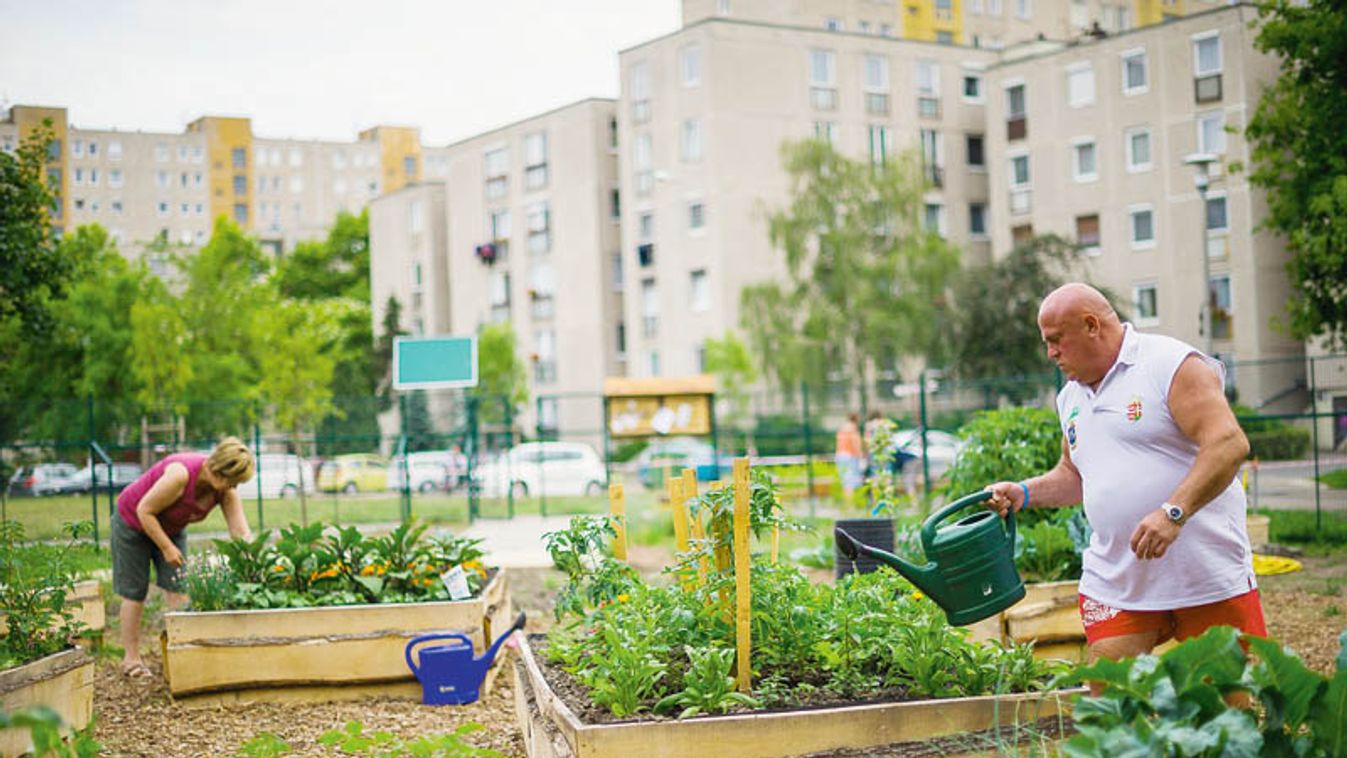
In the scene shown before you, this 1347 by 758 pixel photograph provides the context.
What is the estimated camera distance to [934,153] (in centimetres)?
5050

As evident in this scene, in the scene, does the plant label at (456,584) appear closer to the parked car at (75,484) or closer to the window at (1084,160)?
the parked car at (75,484)

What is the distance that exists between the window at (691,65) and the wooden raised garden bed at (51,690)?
139ft

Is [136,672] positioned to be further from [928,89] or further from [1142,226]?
[928,89]

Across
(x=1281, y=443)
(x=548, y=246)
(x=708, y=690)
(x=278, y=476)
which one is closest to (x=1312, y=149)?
(x=1281, y=443)

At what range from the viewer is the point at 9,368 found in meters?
30.9

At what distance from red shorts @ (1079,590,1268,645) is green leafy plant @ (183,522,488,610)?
471cm

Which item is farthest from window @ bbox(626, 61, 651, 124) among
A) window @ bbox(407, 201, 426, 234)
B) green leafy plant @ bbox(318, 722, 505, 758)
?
green leafy plant @ bbox(318, 722, 505, 758)

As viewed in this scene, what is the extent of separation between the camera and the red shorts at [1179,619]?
4.36 m

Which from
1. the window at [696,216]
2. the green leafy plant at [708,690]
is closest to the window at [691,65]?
the window at [696,216]

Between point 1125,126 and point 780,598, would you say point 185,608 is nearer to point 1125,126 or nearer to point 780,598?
point 780,598

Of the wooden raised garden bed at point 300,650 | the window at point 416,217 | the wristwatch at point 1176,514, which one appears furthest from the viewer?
the window at point 416,217

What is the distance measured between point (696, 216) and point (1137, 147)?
14.3 meters

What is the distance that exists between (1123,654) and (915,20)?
58.8 metres

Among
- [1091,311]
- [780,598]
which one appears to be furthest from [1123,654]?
[780,598]
